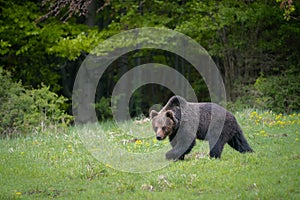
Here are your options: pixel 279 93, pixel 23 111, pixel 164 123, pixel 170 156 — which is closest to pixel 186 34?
pixel 279 93

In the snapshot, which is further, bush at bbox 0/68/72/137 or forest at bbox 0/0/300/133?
forest at bbox 0/0/300/133

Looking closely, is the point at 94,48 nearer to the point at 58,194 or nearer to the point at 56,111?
the point at 56,111

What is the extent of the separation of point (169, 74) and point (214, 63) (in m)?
5.49

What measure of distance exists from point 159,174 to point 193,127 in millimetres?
1650

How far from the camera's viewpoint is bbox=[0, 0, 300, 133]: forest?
17766 millimetres

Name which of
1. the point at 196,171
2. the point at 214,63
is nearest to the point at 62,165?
the point at 196,171

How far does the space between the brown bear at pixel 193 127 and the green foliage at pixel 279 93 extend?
9107 mm

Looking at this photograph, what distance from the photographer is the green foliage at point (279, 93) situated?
64.1 ft

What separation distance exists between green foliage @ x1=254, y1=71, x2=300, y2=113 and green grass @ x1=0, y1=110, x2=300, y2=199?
675 cm

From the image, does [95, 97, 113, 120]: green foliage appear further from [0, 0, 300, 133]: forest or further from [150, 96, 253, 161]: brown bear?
[150, 96, 253, 161]: brown bear

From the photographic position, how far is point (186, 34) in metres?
23.7

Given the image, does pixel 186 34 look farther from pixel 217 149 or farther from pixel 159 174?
pixel 159 174

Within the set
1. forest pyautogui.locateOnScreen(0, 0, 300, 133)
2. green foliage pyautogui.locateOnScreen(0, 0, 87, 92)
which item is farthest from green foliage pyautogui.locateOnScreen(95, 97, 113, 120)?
green foliage pyautogui.locateOnScreen(0, 0, 87, 92)

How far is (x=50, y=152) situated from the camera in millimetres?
11844
